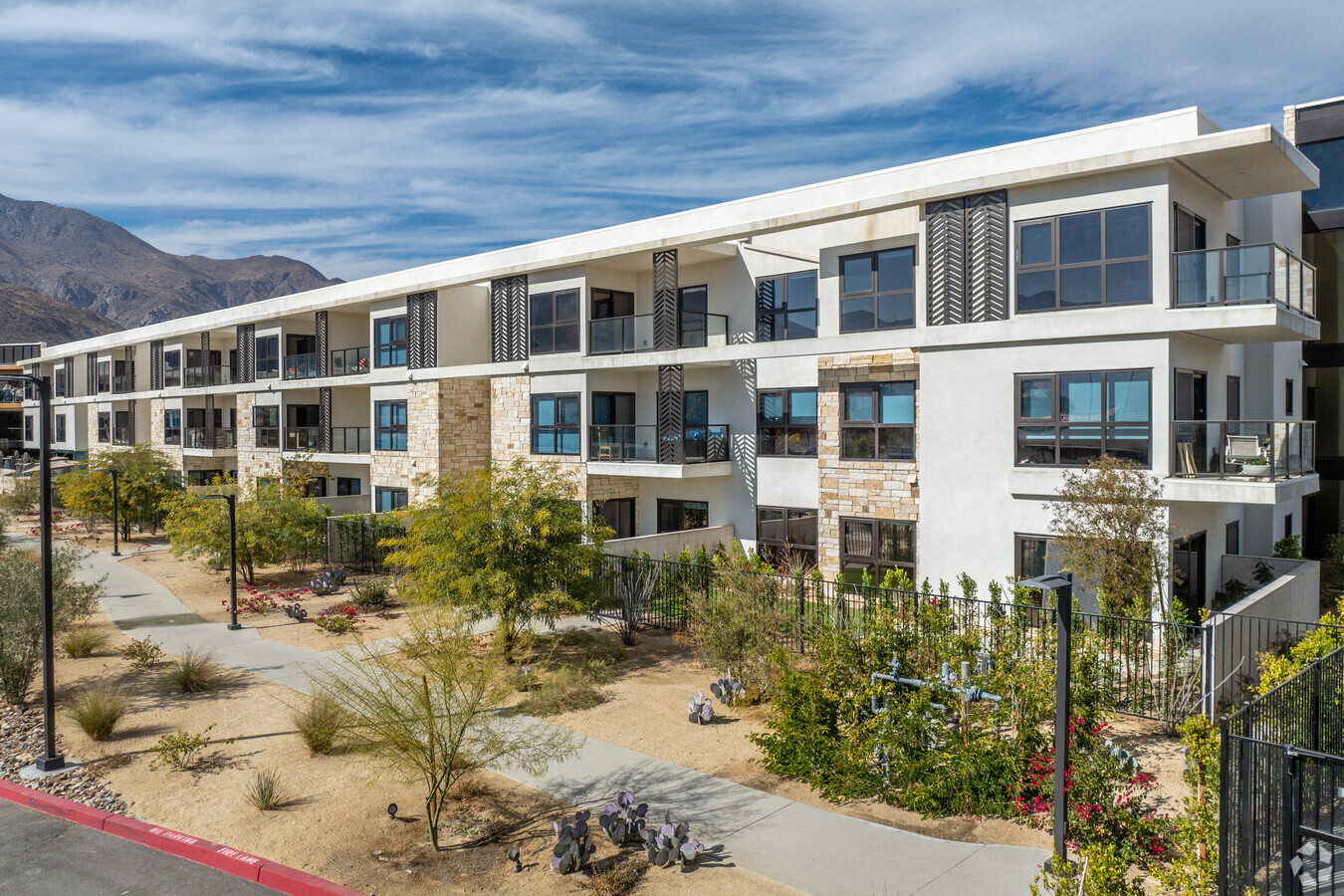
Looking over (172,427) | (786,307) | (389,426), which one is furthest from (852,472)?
(172,427)

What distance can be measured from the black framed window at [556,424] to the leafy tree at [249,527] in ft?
22.0

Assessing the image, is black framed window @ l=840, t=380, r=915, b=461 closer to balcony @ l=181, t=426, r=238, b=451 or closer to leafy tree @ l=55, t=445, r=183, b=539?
leafy tree @ l=55, t=445, r=183, b=539

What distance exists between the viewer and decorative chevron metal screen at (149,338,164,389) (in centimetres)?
4352

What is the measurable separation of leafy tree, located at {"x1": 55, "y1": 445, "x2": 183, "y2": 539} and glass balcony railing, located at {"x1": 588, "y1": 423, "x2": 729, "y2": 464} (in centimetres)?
1726

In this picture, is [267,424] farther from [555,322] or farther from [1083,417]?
[1083,417]

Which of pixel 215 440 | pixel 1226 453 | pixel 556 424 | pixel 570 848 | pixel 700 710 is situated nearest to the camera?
pixel 570 848

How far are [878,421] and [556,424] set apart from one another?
9.59 m

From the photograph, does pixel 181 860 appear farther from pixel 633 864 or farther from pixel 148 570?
pixel 148 570

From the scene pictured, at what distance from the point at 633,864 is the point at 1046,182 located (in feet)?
45.6

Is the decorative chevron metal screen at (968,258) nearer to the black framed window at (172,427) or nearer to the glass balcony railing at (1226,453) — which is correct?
the glass balcony railing at (1226,453)

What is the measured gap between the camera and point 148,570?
25781 mm

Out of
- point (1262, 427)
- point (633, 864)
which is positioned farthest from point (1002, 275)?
point (633, 864)

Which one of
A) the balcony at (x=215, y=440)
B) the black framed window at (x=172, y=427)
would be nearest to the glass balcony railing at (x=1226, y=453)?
the balcony at (x=215, y=440)

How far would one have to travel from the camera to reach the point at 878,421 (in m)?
19.5
